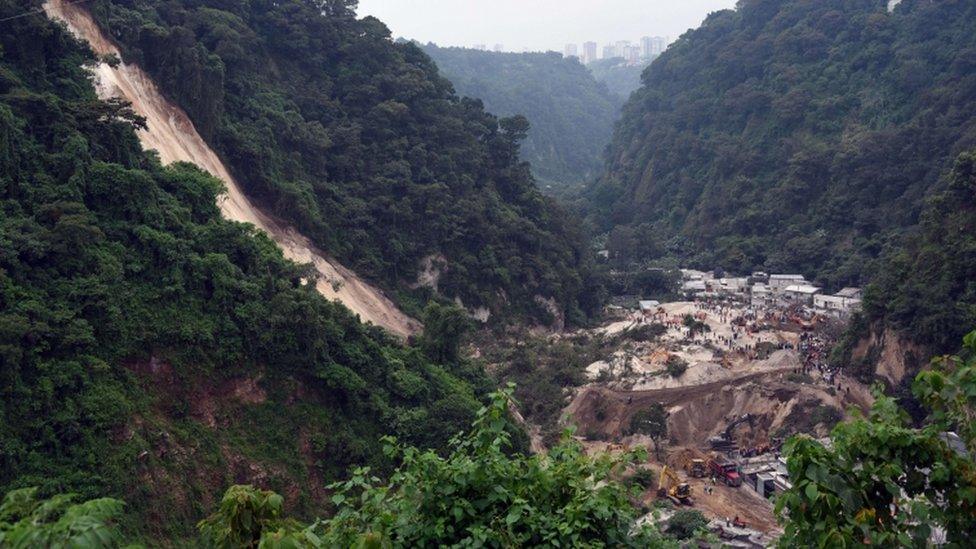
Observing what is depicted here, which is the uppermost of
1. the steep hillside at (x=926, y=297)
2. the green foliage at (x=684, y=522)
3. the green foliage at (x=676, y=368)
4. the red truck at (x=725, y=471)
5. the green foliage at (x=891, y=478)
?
the green foliage at (x=891, y=478)

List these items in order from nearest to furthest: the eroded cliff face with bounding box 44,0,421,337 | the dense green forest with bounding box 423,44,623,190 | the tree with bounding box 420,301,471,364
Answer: the eroded cliff face with bounding box 44,0,421,337 → the tree with bounding box 420,301,471,364 → the dense green forest with bounding box 423,44,623,190

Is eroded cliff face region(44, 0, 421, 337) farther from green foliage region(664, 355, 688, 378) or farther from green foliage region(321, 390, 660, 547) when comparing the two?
green foliage region(321, 390, 660, 547)

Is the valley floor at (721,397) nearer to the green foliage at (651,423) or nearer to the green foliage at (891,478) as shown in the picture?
the green foliage at (651,423)

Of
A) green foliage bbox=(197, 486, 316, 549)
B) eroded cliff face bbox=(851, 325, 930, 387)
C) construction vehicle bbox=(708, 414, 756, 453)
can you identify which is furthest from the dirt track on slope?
green foliage bbox=(197, 486, 316, 549)

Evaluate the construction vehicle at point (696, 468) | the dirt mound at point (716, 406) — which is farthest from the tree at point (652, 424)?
the construction vehicle at point (696, 468)

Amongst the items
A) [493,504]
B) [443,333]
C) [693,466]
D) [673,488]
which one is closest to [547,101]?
[443,333]

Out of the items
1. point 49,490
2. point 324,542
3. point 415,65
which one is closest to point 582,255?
point 415,65
